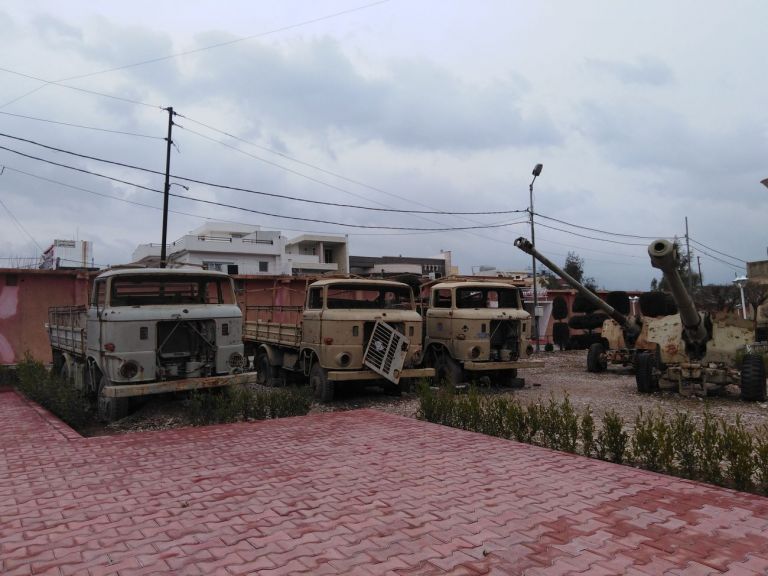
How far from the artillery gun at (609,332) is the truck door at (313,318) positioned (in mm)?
5148

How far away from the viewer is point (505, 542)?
3.75 meters

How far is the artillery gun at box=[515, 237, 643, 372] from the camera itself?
13.5 meters

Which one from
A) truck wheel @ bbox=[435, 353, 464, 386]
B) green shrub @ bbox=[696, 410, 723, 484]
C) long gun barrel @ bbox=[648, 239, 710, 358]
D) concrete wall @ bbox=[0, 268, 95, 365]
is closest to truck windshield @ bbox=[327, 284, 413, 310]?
truck wheel @ bbox=[435, 353, 464, 386]

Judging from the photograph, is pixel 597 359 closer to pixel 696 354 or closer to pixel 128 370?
pixel 696 354

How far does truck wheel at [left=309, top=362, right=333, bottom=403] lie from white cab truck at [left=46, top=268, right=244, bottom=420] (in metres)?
1.66

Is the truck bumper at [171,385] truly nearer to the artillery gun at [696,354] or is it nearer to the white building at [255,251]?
the artillery gun at [696,354]

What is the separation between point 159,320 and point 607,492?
20.7 feet

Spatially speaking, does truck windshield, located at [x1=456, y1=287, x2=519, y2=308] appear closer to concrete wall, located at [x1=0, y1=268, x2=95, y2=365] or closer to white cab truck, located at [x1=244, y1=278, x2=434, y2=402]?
white cab truck, located at [x1=244, y1=278, x2=434, y2=402]

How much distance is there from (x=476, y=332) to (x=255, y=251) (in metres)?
35.9

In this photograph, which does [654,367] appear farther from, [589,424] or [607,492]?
[607,492]

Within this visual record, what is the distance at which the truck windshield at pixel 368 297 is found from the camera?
1049cm

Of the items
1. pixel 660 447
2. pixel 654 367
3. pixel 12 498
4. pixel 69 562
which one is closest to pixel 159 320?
pixel 12 498

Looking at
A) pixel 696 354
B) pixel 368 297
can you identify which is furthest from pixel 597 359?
pixel 368 297

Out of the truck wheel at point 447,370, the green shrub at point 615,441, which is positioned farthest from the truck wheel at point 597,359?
the green shrub at point 615,441
